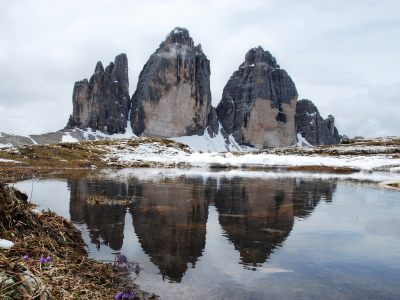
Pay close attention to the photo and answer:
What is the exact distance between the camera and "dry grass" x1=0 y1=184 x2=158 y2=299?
13.4ft

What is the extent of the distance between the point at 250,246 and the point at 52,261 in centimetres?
503

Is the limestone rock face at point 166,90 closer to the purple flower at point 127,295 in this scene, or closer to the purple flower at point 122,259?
the purple flower at point 122,259

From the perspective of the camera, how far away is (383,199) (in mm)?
17172

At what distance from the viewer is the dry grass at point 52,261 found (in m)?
4.09

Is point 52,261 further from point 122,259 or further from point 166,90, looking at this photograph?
point 166,90

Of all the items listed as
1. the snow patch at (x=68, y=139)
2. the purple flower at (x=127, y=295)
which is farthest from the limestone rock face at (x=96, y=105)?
the purple flower at (x=127, y=295)

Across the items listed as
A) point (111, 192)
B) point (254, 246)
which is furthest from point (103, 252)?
point (111, 192)

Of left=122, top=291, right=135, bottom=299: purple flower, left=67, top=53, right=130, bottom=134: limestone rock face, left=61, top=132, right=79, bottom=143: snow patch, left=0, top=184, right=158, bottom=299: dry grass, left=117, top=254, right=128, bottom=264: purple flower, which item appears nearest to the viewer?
left=0, top=184, right=158, bottom=299: dry grass

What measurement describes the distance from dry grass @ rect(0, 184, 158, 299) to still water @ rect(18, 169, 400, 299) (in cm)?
74

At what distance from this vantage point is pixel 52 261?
16.3 feet

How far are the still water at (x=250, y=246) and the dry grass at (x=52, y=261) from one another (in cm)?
74

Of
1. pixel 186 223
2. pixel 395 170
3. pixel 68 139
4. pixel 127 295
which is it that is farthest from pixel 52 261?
pixel 68 139

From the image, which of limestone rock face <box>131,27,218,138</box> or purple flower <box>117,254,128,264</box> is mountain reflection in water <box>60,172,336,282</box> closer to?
purple flower <box>117,254,128,264</box>

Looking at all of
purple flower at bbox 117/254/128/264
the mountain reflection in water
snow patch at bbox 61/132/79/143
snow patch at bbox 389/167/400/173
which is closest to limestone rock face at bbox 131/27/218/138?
snow patch at bbox 61/132/79/143
